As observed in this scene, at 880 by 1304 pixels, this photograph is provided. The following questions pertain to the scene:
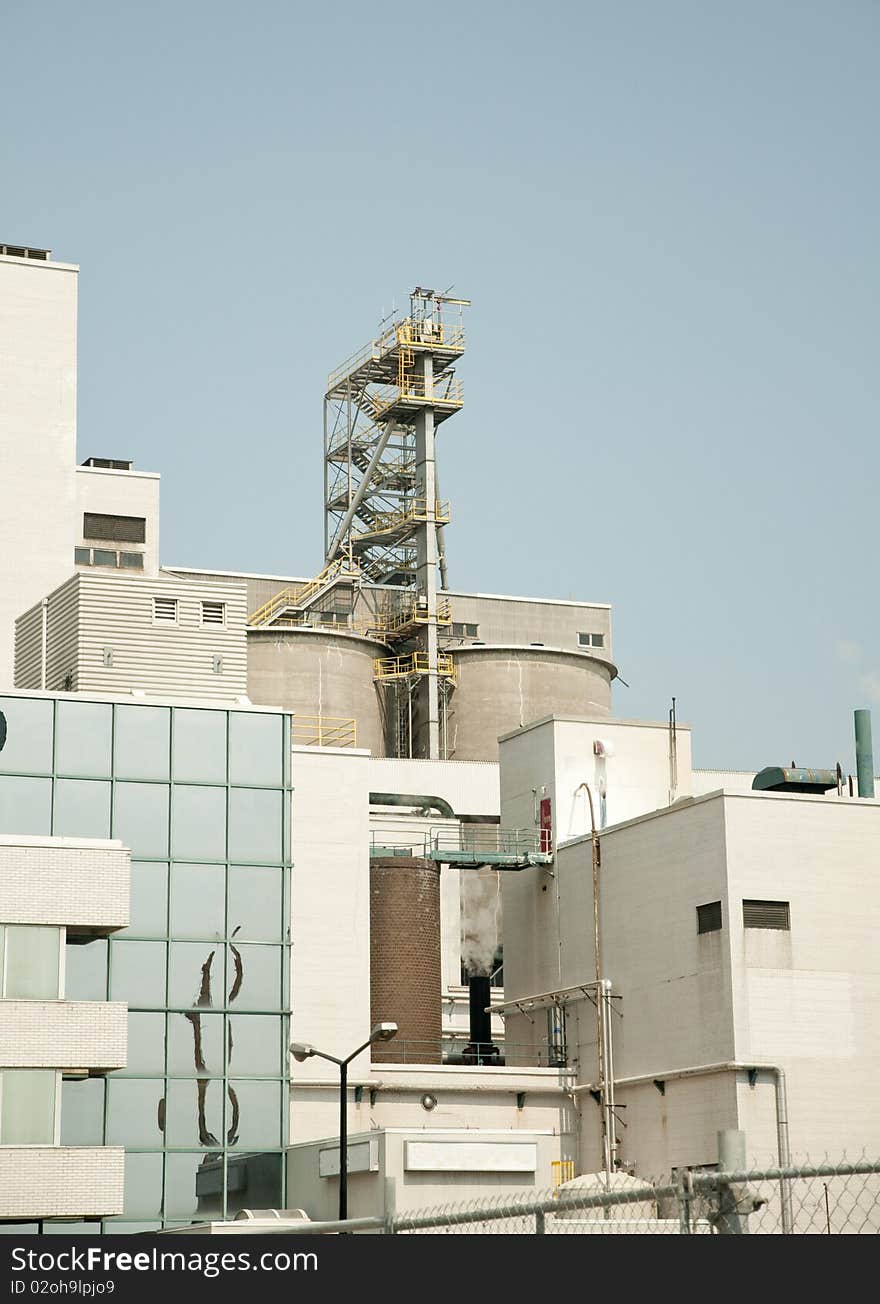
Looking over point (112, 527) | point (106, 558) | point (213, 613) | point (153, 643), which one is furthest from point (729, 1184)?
point (112, 527)

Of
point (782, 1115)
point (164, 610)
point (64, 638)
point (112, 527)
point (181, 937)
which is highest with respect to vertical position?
point (112, 527)

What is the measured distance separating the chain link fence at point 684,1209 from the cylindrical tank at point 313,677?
3293 cm

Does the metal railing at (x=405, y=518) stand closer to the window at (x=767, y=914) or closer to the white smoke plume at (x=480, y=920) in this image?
the white smoke plume at (x=480, y=920)

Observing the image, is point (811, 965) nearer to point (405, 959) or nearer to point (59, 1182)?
point (405, 959)

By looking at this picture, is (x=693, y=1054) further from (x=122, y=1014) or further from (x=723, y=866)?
(x=122, y=1014)

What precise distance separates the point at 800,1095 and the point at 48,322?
43160 mm

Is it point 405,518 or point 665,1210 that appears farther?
point 405,518

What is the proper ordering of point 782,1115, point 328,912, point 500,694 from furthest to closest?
1. point 500,694
2. point 328,912
3. point 782,1115

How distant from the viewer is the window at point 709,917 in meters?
48.4

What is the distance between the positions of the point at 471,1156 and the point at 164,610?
16579mm

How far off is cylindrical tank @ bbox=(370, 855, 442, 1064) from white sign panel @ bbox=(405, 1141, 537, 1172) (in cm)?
764

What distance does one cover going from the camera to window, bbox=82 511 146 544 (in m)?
73.9

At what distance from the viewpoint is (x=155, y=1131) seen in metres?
44.1

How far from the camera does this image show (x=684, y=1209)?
36.7 ft
